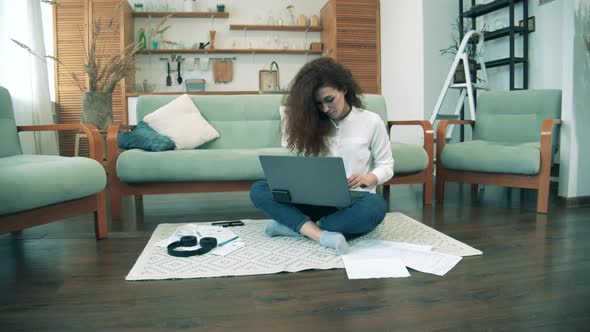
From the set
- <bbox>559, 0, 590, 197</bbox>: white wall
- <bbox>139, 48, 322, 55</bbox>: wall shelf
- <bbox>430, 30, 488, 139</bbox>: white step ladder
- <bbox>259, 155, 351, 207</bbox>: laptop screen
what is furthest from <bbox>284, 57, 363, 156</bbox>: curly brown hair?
<bbox>139, 48, 322, 55</bbox>: wall shelf

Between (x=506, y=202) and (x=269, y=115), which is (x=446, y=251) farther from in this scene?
(x=269, y=115)

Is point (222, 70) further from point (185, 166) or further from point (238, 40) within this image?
point (185, 166)

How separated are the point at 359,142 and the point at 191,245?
0.90 m

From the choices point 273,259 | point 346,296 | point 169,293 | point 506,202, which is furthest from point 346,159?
point 506,202

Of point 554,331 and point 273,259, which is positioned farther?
point 273,259

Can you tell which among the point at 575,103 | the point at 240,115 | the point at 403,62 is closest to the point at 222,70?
the point at 403,62

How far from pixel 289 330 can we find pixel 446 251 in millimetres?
1005

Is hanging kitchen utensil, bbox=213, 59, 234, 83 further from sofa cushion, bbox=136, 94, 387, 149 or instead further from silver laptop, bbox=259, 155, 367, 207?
silver laptop, bbox=259, 155, 367, 207

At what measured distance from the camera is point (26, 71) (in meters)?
4.39

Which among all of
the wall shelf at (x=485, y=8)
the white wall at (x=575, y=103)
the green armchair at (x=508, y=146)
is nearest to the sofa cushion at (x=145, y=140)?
the green armchair at (x=508, y=146)

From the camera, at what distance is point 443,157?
3299mm

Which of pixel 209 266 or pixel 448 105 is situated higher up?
pixel 448 105

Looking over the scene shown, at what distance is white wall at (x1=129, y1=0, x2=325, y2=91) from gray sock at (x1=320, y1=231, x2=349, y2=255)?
502 centimetres

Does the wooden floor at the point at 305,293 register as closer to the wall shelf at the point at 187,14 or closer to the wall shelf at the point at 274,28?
the wall shelf at the point at 187,14
